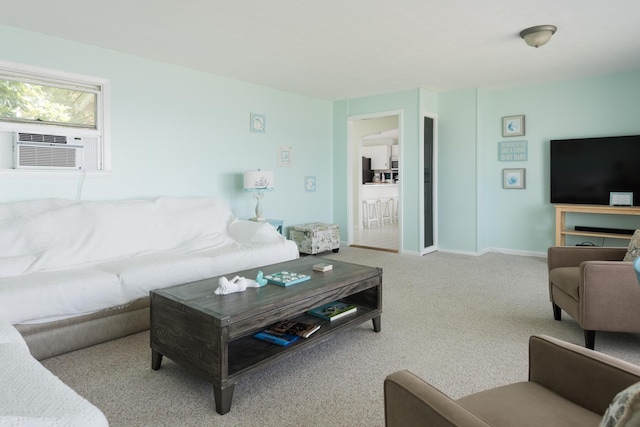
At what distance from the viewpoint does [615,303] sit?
2535 mm

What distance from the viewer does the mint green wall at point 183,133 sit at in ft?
12.3

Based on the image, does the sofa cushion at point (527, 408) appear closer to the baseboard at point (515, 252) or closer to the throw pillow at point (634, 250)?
the throw pillow at point (634, 250)

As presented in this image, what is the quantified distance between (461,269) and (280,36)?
330 cm

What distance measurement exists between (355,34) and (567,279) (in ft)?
8.50

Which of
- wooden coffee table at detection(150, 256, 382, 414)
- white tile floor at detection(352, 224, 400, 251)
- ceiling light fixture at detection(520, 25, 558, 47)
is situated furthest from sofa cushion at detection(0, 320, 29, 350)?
white tile floor at detection(352, 224, 400, 251)

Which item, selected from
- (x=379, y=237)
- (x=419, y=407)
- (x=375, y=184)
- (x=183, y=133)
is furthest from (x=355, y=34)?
(x=375, y=184)

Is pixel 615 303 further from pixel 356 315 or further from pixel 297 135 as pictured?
pixel 297 135

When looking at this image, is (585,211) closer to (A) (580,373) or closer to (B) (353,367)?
(B) (353,367)

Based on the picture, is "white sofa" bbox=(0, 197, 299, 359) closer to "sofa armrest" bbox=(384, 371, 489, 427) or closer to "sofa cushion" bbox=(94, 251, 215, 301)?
"sofa cushion" bbox=(94, 251, 215, 301)

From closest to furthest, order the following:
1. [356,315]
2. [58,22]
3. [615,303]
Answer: [615,303]
[356,315]
[58,22]

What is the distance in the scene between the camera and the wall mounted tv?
489 centimetres

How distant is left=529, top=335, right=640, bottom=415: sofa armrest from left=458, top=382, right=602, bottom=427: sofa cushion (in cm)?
3

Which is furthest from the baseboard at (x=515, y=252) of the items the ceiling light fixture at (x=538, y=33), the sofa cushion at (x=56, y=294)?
the sofa cushion at (x=56, y=294)

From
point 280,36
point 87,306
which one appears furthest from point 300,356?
point 280,36
